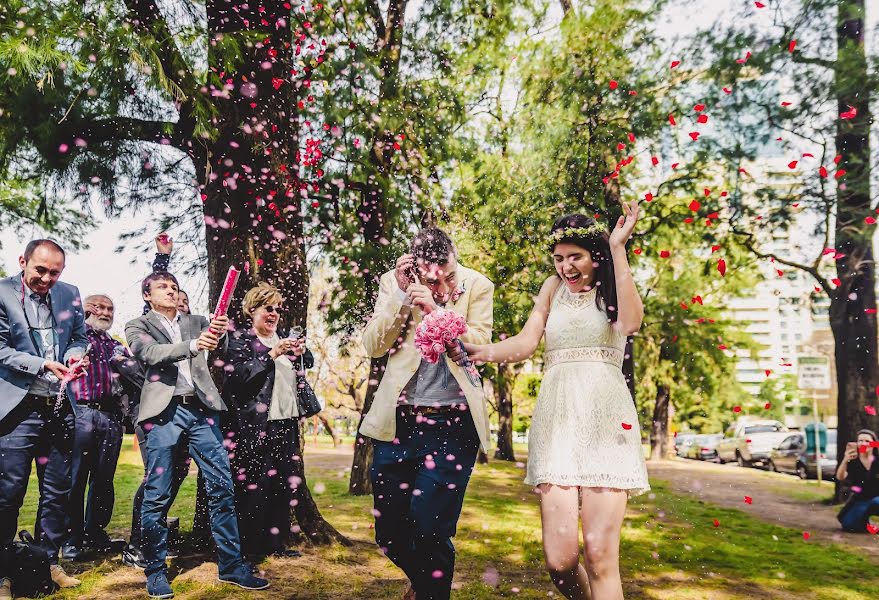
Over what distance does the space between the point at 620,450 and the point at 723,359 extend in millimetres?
23408

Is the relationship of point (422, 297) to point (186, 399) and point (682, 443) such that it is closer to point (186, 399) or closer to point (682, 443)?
point (186, 399)

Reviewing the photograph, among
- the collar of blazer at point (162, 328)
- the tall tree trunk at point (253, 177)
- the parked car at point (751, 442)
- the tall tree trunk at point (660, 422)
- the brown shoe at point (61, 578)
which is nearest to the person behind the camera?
the brown shoe at point (61, 578)

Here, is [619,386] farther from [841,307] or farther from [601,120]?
[841,307]

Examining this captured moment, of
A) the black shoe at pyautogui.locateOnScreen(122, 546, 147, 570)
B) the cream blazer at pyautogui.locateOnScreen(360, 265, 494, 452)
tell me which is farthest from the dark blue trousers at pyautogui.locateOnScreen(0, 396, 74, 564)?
the cream blazer at pyautogui.locateOnScreen(360, 265, 494, 452)

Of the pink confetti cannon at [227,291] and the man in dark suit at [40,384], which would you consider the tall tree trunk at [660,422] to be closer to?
the pink confetti cannon at [227,291]

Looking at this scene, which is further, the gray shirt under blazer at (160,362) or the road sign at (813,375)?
the road sign at (813,375)

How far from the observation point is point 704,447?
3744cm

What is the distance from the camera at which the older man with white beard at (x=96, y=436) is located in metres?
5.58

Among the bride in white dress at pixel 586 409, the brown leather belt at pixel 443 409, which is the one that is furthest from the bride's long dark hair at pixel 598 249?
the brown leather belt at pixel 443 409

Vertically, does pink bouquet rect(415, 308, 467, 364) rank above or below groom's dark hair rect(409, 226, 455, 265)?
below

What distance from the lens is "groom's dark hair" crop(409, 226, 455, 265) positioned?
368 centimetres

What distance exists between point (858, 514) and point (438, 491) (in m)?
8.53

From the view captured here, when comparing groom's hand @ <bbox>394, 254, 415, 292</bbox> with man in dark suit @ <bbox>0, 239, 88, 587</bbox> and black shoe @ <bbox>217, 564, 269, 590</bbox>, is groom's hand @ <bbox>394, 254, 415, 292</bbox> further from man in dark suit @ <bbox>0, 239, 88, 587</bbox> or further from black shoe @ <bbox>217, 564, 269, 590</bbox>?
black shoe @ <bbox>217, 564, 269, 590</bbox>

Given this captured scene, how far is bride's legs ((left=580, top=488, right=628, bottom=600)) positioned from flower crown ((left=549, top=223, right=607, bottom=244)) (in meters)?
1.31
